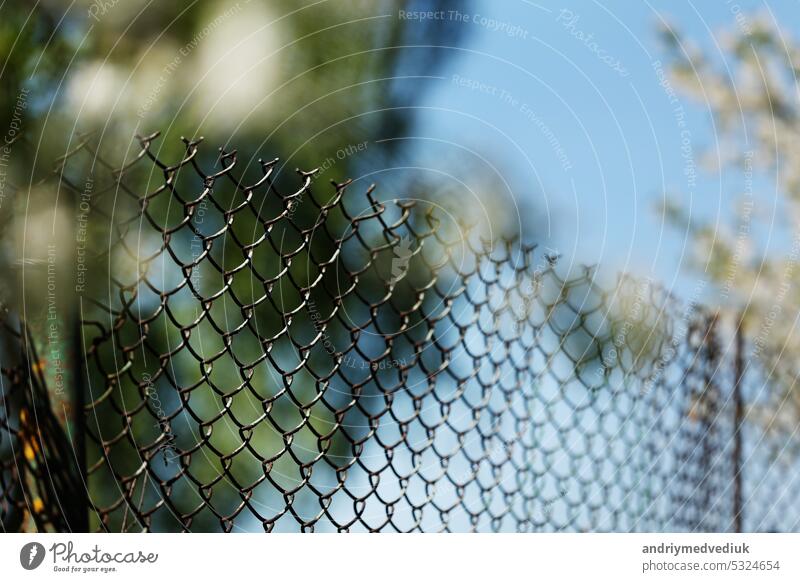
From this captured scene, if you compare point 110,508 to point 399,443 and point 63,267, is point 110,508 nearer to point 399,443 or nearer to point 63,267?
point 63,267

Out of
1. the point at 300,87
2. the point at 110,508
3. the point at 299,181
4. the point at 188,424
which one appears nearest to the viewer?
the point at 110,508

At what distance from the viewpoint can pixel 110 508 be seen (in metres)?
1.03

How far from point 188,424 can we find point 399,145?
547 millimetres

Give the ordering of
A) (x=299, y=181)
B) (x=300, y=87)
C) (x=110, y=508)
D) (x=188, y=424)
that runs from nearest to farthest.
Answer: (x=110, y=508) → (x=188, y=424) → (x=299, y=181) → (x=300, y=87)

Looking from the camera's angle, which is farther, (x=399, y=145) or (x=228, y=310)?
(x=399, y=145)

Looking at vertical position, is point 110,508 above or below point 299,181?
below
